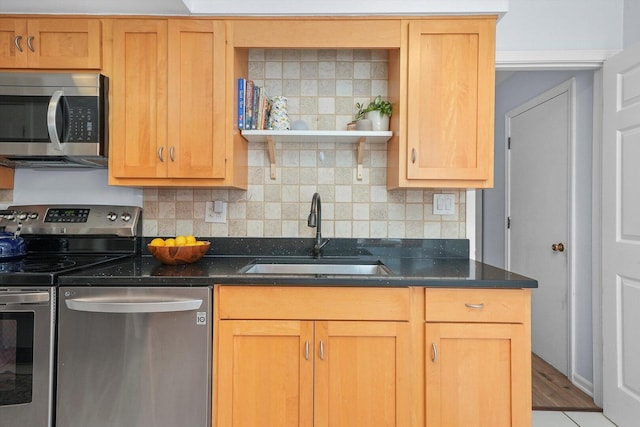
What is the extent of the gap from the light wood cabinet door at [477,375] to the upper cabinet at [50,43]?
201cm

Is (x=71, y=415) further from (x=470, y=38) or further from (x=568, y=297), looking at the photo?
(x=568, y=297)

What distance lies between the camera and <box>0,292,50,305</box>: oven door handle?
1384mm

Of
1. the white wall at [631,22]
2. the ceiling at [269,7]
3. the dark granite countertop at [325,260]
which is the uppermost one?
the white wall at [631,22]

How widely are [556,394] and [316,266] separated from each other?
1.85 meters

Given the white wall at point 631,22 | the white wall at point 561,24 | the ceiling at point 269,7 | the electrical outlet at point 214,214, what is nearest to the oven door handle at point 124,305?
the electrical outlet at point 214,214

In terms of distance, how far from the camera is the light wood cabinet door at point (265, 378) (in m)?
1.45

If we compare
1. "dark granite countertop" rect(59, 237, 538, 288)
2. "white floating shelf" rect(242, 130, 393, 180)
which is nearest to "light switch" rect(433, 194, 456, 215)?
"dark granite countertop" rect(59, 237, 538, 288)

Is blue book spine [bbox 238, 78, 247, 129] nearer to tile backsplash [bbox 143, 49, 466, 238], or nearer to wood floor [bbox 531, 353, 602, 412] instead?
tile backsplash [bbox 143, 49, 466, 238]

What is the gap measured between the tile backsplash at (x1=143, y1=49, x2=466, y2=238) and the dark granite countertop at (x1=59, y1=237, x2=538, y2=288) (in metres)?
0.06

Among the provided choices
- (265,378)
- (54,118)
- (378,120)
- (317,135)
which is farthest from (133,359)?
(378,120)

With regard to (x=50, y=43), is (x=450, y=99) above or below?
below

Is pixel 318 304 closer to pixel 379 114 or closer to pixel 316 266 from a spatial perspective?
pixel 316 266

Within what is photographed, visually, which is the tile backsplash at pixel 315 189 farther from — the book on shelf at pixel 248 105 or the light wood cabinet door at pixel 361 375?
the light wood cabinet door at pixel 361 375

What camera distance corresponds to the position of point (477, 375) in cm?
144
